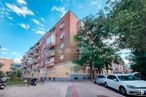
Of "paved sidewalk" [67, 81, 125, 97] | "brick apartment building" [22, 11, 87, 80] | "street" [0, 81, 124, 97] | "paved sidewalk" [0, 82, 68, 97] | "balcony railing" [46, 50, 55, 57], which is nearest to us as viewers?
"paved sidewalk" [67, 81, 125, 97]

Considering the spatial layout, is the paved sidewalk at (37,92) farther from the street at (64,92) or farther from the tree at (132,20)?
the tree at (132,20)

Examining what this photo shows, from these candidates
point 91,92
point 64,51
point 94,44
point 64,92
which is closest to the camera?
point 91,92

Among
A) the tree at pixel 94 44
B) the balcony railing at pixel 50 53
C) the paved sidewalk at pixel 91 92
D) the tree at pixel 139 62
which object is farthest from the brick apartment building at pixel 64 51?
the paved sidewalk at pixel 91 92

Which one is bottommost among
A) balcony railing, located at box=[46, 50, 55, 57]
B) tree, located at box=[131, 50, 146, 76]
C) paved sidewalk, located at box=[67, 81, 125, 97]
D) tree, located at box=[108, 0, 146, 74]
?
paved sidewalk, located at box=[67, 81, 125, 97]

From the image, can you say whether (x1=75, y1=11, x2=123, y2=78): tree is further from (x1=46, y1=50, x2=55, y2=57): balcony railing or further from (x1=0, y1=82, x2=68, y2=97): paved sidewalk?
(x1=0, y1=82, x2=68, y2=97): paved sidewalk

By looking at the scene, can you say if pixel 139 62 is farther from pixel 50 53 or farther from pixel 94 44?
pixel 50 53

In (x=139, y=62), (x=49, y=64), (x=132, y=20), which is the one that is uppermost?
(x=49, y=64)

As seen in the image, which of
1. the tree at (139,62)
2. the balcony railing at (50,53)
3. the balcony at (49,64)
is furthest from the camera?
the balcony at (49,64)

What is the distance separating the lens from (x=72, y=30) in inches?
1624

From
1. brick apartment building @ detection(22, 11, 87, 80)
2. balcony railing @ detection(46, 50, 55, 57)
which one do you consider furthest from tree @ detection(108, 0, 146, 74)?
balcony railing @ detection(46, 50, 55, 57)

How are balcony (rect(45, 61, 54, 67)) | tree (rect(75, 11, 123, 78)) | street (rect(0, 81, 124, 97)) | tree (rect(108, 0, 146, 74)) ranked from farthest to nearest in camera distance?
balcony (rect(45, 61, 54, 67)) → tree (rect(75, 11, 123, 78)) → street (rect(0, 81, 124, 97)) → tree (rect(108, 0, 146, 74))

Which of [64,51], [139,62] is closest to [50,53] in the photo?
[64,51]

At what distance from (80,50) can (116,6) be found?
26951 millimetres

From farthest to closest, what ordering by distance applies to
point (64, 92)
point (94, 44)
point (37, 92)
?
point (94, 44)
point (37, 92)
point (64, 92)
